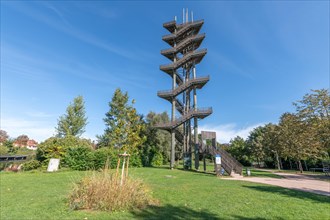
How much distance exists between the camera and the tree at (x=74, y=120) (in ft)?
110

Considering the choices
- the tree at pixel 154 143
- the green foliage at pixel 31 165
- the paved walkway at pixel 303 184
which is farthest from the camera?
the tree at pixel 154 143

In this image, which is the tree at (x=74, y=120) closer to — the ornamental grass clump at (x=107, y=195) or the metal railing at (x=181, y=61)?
the metal railing at (x=181, y=61)

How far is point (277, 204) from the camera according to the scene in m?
5.77

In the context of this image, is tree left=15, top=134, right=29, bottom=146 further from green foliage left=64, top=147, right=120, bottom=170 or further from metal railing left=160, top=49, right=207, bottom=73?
metal railing left=160, top=49, right=207, bottom=73

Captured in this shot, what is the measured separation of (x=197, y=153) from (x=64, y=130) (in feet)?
85.7

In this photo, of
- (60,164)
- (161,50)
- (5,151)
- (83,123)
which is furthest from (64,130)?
(161,50)

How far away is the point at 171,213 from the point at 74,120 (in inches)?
1361

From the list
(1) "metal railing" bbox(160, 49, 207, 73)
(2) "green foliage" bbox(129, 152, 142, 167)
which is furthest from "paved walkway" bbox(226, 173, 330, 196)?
(1) "metal railing" bbox(160, 49, 207, 73)

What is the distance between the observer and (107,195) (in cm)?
515

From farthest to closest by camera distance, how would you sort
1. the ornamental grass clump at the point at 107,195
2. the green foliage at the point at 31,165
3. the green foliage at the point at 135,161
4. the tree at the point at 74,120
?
1. the tree at the point at 74,120
2. the green foliage at the point at 135,161
3. the green foliage at the point at 31,165
4. the ornamental grass clump at the point at 107,195

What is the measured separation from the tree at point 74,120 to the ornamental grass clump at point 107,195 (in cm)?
3149

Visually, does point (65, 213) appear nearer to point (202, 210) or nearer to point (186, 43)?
point (202, 210)

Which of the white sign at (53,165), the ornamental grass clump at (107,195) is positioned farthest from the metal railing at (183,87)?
the ornamental grass clump at (107,195)

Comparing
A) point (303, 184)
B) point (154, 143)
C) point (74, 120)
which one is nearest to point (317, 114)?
point (303, 184)
